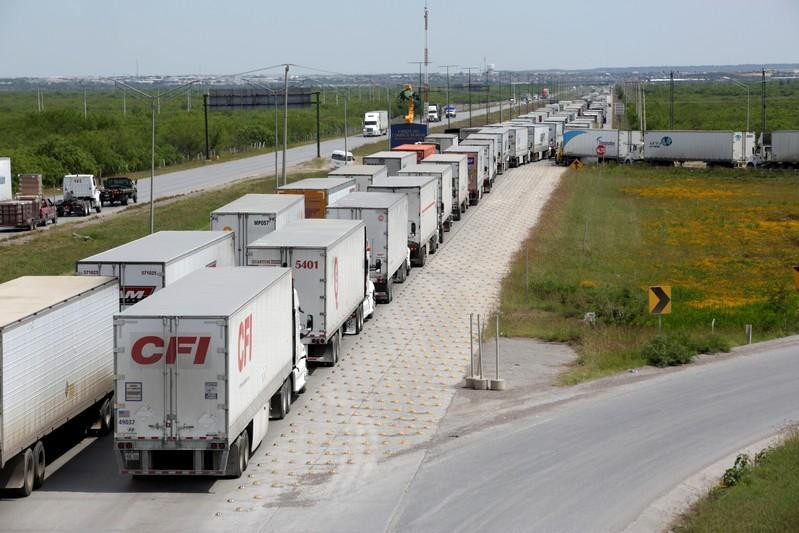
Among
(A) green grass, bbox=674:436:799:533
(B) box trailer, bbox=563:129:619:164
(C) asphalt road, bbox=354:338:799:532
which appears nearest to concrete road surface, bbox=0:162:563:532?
(C) asphalt road, bbox=354:338:799:532

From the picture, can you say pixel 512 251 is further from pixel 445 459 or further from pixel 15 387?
pixel 15 387

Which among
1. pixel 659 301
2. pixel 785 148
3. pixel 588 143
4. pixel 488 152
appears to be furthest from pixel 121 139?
pixel 659 301

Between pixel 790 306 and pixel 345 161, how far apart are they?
60.8 meters

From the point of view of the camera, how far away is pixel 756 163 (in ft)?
323

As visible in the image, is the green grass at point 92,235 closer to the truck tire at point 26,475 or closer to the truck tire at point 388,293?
the truck tire at point 388,293

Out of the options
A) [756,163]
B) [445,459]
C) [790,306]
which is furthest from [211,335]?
[756,163]

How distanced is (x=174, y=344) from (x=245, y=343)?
5.41ft

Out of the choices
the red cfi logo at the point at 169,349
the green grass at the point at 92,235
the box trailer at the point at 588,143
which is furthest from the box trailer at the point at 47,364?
the box trailer at the point at 588,143

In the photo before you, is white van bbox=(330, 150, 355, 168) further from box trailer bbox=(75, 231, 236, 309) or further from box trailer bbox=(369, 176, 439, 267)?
box trailer bbox=(75, 231, 236, 309)

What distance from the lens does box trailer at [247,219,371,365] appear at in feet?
98.4

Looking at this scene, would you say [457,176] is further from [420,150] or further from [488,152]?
[488,152]

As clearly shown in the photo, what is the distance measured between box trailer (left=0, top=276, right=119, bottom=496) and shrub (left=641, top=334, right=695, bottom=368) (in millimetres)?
14637

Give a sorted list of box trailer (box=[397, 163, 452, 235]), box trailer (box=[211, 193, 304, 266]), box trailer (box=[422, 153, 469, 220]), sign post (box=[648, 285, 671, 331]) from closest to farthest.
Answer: sign post (box=[648, 285, 671, 331])
box trailer (box=[211, 193, 304, 266])
box trailer (box=[397, 163, 452, 235])
box trailer (box=[422, 153, 469, 220])

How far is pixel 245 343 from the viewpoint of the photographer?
869 inches
